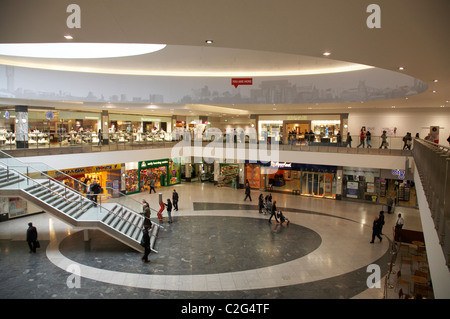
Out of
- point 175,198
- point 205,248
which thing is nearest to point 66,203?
point 175,198

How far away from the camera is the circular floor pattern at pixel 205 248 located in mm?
10359

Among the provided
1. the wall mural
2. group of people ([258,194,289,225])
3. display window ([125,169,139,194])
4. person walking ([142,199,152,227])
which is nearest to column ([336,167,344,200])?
the wall mural

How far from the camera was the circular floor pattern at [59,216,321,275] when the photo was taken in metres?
10.4

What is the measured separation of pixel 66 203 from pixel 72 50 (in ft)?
26.0

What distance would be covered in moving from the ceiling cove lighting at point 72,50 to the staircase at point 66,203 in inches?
217

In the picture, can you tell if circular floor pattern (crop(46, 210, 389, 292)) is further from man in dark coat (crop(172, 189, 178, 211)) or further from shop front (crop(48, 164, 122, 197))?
shop front (crop(48, 164, 122, 197))

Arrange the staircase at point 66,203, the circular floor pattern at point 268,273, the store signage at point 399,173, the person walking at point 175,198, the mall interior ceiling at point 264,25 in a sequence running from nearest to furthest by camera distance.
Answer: the mall interior ceiling at point 264,25
the circular floor pattern at point 268,273
the staircase at point 66,203
the person walking at point 175,198
the store signage at point 399,173

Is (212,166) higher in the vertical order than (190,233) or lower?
higher

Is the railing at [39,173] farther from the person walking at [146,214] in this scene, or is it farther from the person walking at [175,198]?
the person walking at [175,198]

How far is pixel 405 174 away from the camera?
710 inches

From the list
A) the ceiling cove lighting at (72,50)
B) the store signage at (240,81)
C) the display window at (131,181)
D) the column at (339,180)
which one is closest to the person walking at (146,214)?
the ceiling cove lighting at (72,50)
